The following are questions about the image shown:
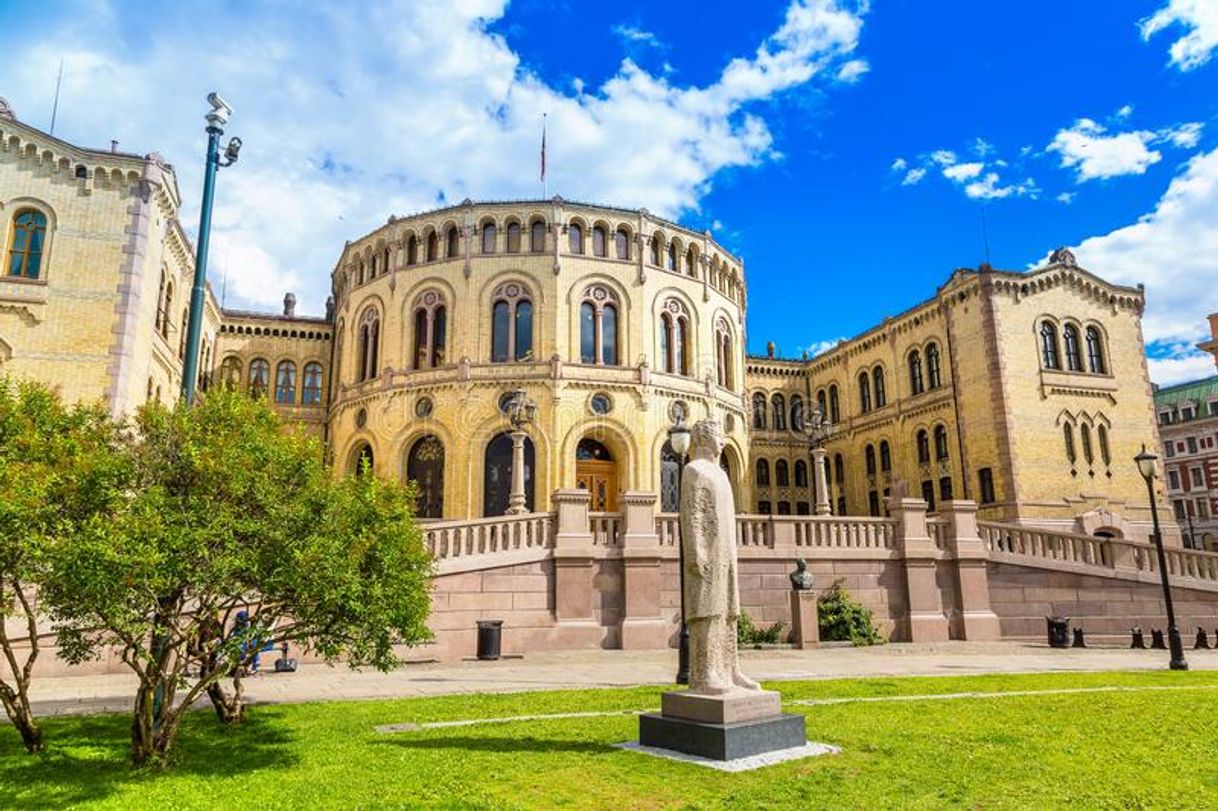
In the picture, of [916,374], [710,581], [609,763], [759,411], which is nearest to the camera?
[609,763]

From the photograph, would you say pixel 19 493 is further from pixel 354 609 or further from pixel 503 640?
pixel 503 640

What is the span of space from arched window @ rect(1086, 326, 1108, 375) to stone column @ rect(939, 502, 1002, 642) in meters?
22.1

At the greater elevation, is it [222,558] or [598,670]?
[222,558]

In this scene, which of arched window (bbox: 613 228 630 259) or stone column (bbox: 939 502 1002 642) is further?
arched window (bbox: 613 228 630 259)

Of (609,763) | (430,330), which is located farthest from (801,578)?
(430,330)

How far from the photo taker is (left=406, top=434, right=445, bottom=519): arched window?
109ft

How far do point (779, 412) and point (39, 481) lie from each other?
158 ft

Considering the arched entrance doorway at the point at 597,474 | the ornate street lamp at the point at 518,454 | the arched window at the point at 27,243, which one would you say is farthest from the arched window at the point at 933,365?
the arched window at the point at 27,243

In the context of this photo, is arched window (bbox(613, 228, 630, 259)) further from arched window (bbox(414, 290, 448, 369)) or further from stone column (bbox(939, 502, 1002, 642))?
stone column (bbox(939, 502, 1002, 642))

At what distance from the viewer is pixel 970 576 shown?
867 inches

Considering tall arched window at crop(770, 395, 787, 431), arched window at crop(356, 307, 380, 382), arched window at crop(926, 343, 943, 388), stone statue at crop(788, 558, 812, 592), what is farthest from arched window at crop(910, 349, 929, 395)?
arched window at crop(356, 307, 380, 382)

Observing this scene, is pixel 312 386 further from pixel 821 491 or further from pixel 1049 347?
pixel 1049 347

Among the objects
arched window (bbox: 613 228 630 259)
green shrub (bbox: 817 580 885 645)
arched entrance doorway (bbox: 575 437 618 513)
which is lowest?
green shrub (bbox: 817 580 885 645)

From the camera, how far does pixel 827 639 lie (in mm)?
20672
